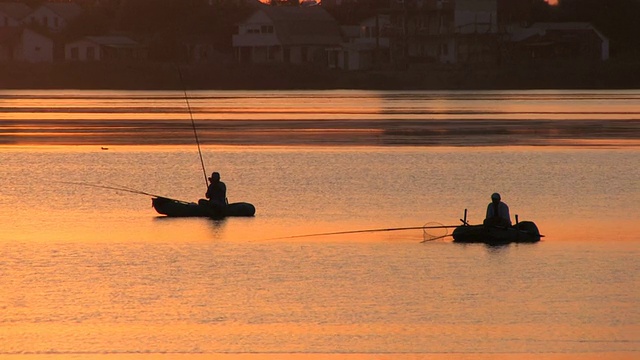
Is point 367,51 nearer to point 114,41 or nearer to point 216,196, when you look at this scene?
point 114,41

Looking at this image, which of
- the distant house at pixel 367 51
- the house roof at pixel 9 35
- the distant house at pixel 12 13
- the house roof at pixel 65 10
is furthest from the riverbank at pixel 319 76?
the distant house at pixel 12 13

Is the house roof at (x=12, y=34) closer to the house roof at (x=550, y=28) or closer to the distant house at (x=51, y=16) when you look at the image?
the distant house at (x=51, y=16)

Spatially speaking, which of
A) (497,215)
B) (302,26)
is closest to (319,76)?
(302,26)

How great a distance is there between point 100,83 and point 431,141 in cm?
6364

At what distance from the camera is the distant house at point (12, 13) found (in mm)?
140750

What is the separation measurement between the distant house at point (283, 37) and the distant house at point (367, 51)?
122 centimetres

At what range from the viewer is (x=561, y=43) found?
11050 centimetres

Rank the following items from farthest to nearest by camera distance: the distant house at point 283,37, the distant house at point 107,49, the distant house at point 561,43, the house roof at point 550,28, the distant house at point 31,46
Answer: the distant house at point 31,46 < the distant house at point 107,49 < the distant house at point 283,37 < the house roof at point 550,28 < the distant house at point 561,43

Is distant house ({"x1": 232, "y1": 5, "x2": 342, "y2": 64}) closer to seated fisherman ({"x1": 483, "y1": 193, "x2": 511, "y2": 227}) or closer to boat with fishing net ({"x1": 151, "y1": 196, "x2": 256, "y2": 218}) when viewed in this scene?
boat with fishing net ({"x1": 151, "y1": 196, "x2": 256, "y2": 218})

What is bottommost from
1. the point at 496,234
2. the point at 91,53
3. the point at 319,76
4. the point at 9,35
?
the point at 496,234

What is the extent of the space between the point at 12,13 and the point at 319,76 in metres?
44.0

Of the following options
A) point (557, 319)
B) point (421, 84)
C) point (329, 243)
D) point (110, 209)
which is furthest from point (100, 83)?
point (557, 319)

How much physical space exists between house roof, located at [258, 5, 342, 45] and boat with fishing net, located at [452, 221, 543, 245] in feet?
296

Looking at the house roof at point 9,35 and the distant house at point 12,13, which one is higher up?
the distant house at point 12,13
